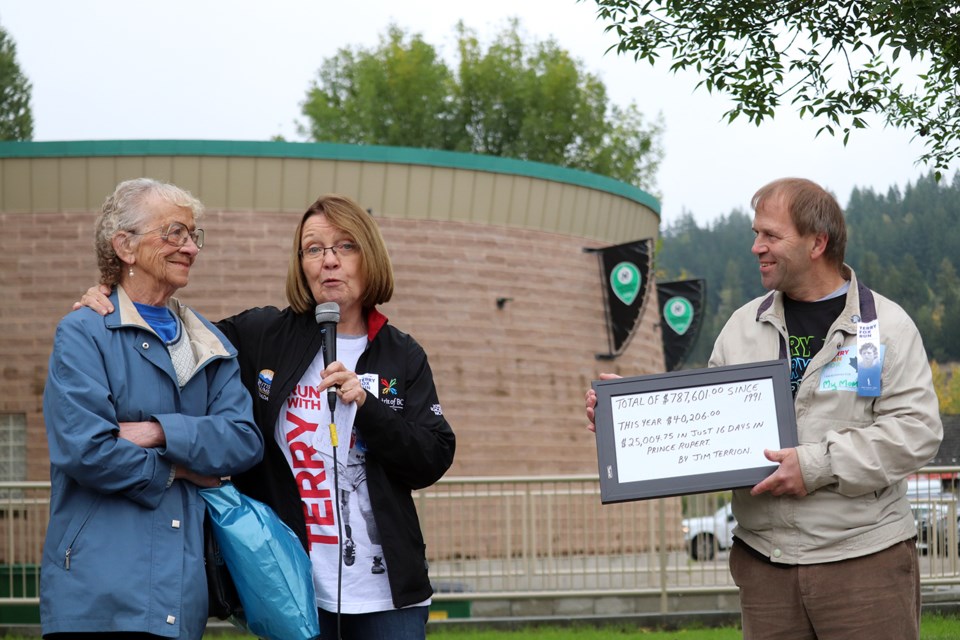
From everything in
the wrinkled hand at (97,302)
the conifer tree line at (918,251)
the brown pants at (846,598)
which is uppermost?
the conifer tree line at (918,251)

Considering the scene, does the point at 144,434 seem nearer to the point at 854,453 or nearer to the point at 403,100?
the point at 854,453

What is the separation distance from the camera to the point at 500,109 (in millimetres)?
47969

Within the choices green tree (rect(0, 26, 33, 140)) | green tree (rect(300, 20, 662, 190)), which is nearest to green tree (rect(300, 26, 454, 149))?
green tree (rect(300, 20, 662, 190))

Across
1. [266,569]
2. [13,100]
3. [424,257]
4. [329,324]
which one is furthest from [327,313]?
[13,100]

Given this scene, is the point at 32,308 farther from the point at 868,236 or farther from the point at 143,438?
the point at 143,438

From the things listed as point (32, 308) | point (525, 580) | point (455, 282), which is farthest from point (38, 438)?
point (525, 580)

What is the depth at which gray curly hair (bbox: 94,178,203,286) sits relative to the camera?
3.77 meters

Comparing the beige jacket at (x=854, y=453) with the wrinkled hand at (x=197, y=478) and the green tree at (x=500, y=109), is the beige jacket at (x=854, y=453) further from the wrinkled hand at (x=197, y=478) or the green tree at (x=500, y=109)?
the green tree at (x=500, y=109)

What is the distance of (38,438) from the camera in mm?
17938

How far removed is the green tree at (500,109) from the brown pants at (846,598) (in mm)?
43276

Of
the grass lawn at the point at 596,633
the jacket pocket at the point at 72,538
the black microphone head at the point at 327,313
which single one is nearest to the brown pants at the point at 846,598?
the black microphone head at the point at 327,313

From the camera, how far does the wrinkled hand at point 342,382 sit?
3.65 metres

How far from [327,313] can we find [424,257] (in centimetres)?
1562

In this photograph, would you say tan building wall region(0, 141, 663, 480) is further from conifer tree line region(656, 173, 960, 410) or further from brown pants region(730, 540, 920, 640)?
brown pants region(730, 540, 920, 640)
